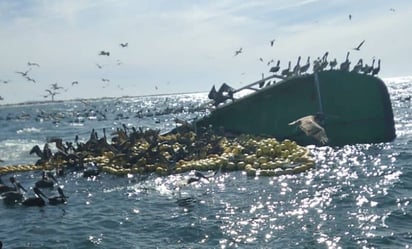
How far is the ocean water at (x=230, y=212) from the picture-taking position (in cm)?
1363

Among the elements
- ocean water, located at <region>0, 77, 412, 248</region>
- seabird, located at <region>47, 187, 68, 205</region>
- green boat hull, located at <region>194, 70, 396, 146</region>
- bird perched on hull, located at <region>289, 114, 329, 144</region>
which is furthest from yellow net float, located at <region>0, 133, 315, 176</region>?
seabird, located at <region>47, 187, 68, 205</region>

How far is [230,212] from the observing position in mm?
16250

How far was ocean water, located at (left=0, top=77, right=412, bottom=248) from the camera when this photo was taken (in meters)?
13.6

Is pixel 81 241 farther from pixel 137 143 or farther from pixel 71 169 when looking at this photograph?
pixel 137 143

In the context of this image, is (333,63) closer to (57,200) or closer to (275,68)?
(275,68)

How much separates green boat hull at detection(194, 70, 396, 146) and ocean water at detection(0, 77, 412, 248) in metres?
6.59

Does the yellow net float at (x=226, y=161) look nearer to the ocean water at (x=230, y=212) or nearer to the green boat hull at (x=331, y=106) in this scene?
the ocean water at (x=230, y=212)

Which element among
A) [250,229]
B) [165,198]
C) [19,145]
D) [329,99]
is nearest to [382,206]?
[250,229]

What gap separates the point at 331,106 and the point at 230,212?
15334mm

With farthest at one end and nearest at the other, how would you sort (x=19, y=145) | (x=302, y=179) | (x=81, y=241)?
(x=19, y=145)
(x=302, y=179)
(x=81, y=241)

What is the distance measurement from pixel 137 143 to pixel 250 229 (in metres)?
15.3

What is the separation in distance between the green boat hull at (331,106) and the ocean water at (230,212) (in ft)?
21.6

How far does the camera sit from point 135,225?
15.5 meters

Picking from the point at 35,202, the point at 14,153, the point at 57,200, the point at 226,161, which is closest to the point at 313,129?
the point at 226,161
